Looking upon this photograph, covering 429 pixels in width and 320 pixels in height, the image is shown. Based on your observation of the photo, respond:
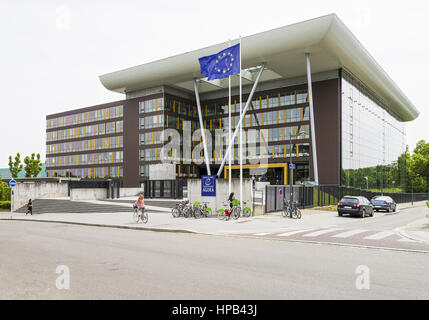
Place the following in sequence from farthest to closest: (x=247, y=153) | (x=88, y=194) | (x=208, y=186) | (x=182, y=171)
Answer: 1. (x=182, y=171)
2. (x=247, y=153)
3. (x=88, y=194)
4. (x=208, y=186)

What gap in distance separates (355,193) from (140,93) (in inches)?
1580

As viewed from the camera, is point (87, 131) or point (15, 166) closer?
point (15, 166)

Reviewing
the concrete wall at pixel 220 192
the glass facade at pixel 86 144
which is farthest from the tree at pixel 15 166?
the concrete wall at pixel 220 192

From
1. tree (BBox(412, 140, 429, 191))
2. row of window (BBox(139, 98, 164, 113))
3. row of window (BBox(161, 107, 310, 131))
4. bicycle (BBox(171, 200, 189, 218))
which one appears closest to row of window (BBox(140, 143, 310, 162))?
row of window (BBox(161, 107, 310, 131))

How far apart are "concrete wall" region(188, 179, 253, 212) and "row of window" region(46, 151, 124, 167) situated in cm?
4757

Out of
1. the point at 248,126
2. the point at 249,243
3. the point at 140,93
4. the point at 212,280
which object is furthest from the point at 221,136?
the point at 212,280

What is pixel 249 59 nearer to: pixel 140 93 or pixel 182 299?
pixel 140 93

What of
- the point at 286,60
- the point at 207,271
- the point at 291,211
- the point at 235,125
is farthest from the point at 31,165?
the point at 207,271

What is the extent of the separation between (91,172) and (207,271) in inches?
2952

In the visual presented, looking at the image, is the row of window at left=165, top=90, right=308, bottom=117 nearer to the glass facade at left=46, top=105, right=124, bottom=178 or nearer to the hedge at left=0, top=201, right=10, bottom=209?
the glass facade at left=46, top=105, right=124, bottom=178

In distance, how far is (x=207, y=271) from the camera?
8.18m

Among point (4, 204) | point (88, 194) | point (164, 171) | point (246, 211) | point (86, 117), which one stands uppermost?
point (86, 117)

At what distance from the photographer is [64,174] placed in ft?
278

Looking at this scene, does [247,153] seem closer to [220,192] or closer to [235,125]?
[235,125]
